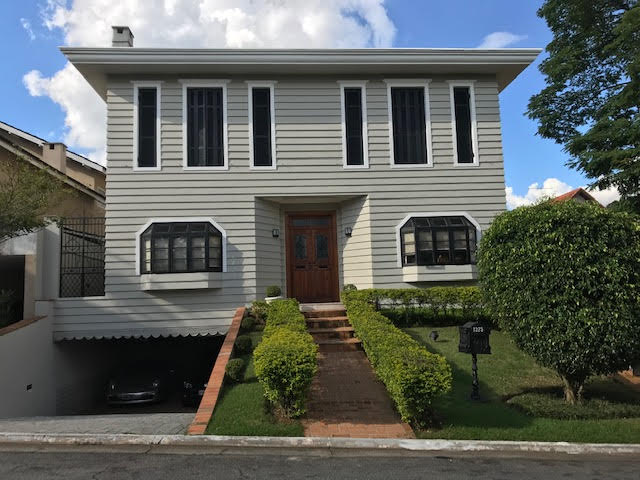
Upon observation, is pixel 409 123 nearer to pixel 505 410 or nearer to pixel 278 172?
pixel 278 172

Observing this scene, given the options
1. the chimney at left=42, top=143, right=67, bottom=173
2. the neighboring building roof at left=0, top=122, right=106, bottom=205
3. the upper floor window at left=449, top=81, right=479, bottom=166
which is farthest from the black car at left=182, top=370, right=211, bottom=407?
the chimney at left=42, top=143, right=67, bottom=173

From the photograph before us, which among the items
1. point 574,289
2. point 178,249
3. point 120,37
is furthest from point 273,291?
point 120,37

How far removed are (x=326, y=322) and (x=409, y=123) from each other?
5.79 metres

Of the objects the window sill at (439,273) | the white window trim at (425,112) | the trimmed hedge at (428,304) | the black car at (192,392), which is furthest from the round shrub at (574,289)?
the black car at (192,392)

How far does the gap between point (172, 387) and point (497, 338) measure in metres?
8.41

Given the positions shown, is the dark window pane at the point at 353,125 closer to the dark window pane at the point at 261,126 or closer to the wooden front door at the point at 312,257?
the wooden front door at the point at 312,257

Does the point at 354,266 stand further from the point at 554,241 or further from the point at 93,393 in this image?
the point at 93,393

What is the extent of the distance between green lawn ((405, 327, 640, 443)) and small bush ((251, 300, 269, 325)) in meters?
3.77

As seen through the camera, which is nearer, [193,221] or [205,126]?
[193,221]

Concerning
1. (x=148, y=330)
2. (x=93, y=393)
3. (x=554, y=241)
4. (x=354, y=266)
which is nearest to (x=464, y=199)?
(x=354, y=266)

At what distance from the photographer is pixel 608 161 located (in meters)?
12.2

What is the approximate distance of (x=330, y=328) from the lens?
10586 mm

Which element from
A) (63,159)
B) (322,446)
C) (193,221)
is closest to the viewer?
(322,446)

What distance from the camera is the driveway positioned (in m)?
6.38
